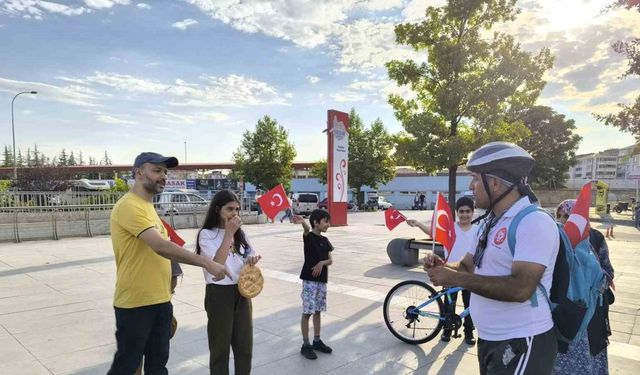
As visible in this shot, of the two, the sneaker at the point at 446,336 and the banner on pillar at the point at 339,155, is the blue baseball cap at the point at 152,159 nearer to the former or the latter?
the sneaker at the point at 446,336

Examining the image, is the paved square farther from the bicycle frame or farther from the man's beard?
the man's beard

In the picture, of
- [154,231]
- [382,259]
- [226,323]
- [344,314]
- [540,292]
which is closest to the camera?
[540,292]

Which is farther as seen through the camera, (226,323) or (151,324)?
(226,323)

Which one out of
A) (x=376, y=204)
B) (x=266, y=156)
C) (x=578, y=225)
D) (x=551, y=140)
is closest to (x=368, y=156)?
(x=376, y=204)

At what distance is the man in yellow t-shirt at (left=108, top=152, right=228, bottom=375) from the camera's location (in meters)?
2.70

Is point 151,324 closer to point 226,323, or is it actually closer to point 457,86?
point 226,323

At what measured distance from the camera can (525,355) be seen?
192cm

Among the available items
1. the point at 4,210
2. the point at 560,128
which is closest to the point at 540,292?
the point at 4,210

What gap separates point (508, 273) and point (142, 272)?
2244mm

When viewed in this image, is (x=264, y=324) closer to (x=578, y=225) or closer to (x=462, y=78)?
(x=578, y=225)

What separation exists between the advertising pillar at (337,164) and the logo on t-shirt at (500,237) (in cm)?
1689

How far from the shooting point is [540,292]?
77.0 inches

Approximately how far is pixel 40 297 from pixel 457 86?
1165 cm

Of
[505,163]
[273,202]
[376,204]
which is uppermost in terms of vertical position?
[505,163]
